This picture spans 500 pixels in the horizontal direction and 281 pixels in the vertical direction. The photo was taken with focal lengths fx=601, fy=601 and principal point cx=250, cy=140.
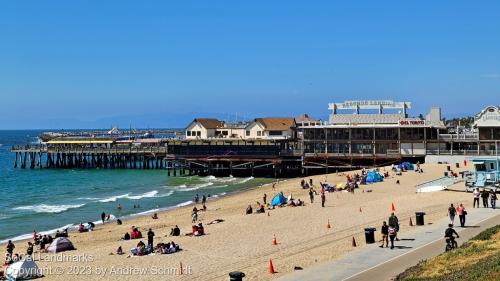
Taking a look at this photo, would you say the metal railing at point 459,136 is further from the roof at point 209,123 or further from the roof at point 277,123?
the roof at point 209,123

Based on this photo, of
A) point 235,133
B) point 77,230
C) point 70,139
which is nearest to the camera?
point 77,230

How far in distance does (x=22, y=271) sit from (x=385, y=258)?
12.9 m

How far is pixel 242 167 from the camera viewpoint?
7225 centimetres

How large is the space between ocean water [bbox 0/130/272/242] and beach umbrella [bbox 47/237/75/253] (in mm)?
8288

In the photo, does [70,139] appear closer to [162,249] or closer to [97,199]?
[97,199]

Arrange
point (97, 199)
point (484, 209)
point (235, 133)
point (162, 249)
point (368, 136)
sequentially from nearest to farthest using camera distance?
point (162, 249), point (484, 209), point (97, 199), point (368, 136), point (235, 133)

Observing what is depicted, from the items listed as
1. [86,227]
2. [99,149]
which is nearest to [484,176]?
[86,227]

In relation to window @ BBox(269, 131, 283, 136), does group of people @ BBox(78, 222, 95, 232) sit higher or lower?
lower

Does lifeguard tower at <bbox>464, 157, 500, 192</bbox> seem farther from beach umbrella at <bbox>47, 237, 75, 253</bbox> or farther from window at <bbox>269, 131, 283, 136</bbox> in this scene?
window at <bbox>269, 131, 283, 136</bbox>

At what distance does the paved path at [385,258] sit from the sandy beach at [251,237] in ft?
3.81

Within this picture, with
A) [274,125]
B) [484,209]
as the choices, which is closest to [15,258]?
[484,209]

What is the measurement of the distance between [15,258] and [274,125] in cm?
5481

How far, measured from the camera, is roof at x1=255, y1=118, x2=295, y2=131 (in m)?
78.0

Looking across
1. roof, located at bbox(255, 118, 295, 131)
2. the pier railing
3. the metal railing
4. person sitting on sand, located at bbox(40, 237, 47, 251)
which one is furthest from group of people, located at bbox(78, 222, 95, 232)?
the pier railing
